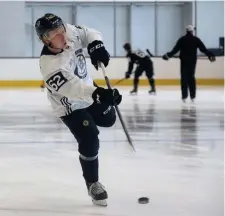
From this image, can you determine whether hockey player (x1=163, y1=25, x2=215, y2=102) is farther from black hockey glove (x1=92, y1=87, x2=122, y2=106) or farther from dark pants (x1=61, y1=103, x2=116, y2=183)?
black hockey glove (x1=92, y1=87, x2=122, y2=106)

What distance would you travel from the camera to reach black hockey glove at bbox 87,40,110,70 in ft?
10.5

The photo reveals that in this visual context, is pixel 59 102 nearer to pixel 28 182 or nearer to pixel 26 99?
pixel 28 182

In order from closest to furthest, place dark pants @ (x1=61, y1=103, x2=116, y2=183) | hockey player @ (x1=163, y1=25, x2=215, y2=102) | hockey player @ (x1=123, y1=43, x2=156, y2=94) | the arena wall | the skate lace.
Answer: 1. dark pants @ (x1=61, y1=103, x2=116, y2=183)
2. the skate lace
3. hockey player @ (x1=163, y1=25, x2=215, y2=102)
4. hockey player @ (x1=123, y1=43, x2=156, y2=94)
5. the arena wall

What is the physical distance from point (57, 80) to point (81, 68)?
0.80ft

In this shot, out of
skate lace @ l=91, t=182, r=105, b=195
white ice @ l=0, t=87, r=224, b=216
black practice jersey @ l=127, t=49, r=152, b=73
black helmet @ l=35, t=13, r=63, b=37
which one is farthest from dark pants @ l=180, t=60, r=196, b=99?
black helmet @ l=35, t=13, r=63, b=37

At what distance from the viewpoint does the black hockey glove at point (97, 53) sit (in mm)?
3188

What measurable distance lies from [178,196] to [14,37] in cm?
1410

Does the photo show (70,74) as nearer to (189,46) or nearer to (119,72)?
(189,46)

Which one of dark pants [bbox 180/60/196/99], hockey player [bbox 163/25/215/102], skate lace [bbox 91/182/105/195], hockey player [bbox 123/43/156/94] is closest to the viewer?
skate lace [bbox 91/182/105/195]

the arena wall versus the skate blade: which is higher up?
the skate blade

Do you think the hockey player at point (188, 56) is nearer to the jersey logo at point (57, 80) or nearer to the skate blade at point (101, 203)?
the skate blade at point (101, 203)

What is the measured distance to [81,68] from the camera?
3186 millimetres

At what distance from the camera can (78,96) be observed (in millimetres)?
2967

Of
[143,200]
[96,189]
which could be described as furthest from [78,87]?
[143,200]
